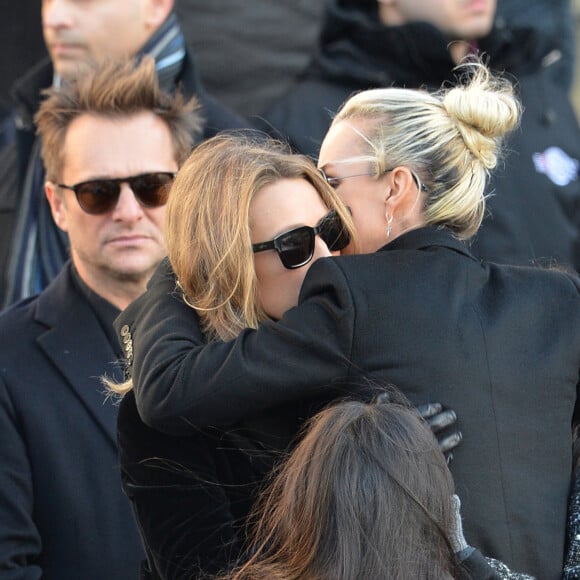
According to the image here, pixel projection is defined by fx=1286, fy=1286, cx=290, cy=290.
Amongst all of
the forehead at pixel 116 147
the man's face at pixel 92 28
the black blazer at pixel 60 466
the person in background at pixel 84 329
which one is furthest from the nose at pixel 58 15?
the black blazer at pixel 60 466

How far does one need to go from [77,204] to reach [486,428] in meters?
1.85

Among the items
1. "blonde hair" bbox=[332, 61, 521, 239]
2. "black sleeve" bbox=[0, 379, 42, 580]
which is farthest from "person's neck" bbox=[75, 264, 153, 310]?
"blonde hair" bbox=[332, 61, 521, 239]

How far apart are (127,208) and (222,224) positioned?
4.26 feet

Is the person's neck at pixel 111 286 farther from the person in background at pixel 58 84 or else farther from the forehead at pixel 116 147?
the person in background at pixel 58 84

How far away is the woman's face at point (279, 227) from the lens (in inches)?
96.8

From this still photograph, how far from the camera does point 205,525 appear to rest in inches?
95.4

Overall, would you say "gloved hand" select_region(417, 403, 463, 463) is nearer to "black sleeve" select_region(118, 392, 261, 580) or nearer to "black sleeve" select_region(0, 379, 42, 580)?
"black sleeve" select_region(118, 392, 261, 580)

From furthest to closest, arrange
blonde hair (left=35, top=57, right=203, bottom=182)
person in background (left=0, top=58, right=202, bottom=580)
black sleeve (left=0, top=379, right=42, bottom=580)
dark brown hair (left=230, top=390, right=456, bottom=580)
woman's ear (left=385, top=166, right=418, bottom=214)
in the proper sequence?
blonde hair (left=35, top=57, right=203, bottom=182) → person in background (left=0, top=58, right=202, bottom=580) → black sleeve (left=0, top=379, right=42, bottom=580) → woman's ear (left=385, top=166, right=418, bottom=214) → dark brown hair (left=230, top=390, right=456, bottom=580)

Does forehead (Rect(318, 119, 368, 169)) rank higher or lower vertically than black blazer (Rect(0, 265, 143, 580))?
higher

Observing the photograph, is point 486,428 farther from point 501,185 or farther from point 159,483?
point 501,185

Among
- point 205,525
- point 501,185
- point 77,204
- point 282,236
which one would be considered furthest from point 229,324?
point 501,185

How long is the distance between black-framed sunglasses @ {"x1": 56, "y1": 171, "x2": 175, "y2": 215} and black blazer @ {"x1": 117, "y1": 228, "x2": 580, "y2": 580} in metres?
1.39

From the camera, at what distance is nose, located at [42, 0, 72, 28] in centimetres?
475

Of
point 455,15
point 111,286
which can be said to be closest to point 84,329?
point 111,286
